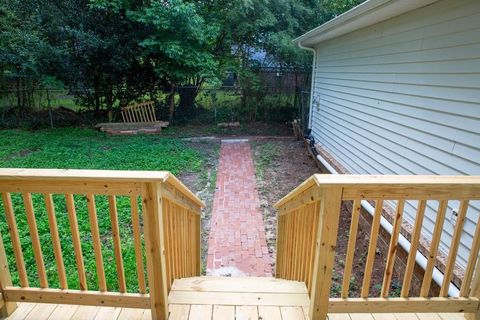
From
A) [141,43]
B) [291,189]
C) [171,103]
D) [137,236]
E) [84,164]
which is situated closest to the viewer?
[137,236]

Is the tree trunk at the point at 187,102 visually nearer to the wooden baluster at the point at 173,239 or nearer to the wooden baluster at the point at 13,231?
the wooden baluster at the point at 173,239

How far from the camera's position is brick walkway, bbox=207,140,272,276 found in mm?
3654

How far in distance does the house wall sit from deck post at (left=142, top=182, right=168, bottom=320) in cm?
252

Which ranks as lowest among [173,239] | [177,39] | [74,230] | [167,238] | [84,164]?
[84,164]

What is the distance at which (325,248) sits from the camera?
1675mm

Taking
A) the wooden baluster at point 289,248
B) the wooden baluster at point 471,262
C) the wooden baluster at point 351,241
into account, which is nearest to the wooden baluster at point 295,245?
the wooden baluster at point 289,248

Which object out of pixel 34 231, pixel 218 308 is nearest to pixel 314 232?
pixel 218 308

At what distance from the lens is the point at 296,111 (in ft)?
36.8

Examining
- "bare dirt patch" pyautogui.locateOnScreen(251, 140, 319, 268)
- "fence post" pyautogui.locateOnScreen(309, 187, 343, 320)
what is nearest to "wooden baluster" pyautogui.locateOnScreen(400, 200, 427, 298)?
"fence post" pyautogui.locateOnScreen(309, 187, 343, 320)

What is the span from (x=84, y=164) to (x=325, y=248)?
6257 millimetres

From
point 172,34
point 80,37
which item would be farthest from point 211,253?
point 80,37

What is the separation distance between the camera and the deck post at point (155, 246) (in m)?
1.62

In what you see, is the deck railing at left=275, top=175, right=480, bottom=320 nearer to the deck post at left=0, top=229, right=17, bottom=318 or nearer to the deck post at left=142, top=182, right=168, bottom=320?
the deck post at left=142, top=182, right=168, bottom=320

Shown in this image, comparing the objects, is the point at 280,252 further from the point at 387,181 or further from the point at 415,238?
the point at 387,181
